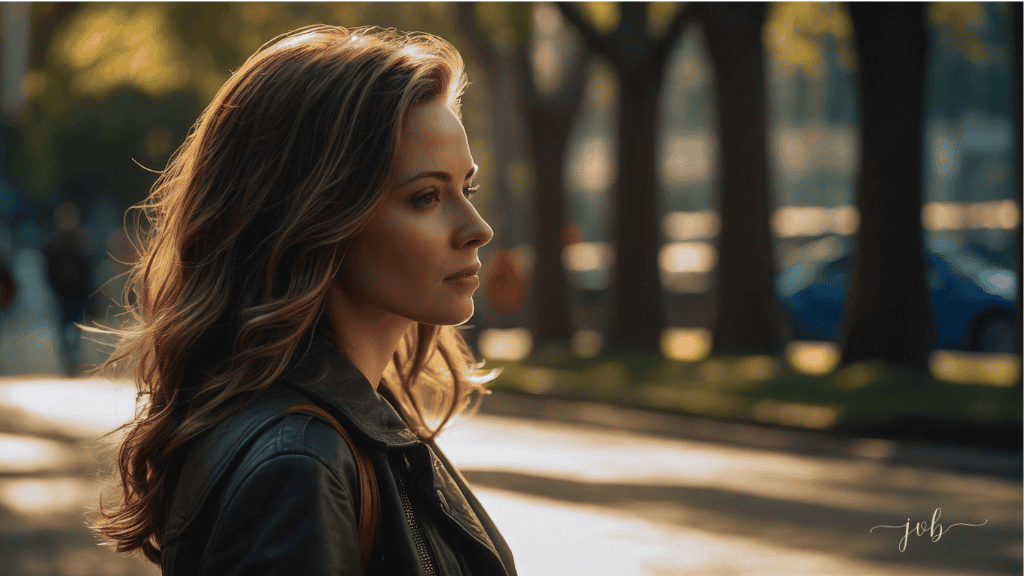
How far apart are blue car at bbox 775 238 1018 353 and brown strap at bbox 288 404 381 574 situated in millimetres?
15578

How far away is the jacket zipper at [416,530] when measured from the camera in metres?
1.99

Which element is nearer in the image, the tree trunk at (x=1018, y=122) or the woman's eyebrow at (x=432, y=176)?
the woman's eyebrow at (x=432, y=176)

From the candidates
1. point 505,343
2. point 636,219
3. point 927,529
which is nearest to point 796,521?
point 927,529

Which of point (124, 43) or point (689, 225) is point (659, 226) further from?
point (689, 225)

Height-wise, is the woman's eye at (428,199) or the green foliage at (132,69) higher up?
the green foliage at (132,69)

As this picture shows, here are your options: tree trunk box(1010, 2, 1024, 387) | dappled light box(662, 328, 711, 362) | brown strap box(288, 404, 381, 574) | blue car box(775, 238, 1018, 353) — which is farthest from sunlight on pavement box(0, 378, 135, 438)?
brown strap box(288, 404, 381, 574)

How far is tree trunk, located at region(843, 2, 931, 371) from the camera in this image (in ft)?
44.7

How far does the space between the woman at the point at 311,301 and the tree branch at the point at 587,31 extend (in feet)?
49.9

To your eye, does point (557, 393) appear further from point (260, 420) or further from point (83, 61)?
point (83, 61)

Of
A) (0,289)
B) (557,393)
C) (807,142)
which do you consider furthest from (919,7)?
(807,142)

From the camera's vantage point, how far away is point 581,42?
19562mm

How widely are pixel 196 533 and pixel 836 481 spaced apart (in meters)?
8.44

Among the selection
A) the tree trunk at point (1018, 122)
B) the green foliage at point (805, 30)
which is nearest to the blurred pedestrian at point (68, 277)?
the green foliage at point (805, 30)

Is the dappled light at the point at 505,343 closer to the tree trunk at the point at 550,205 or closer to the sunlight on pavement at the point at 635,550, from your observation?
the tree trunk at the point at 550,205
